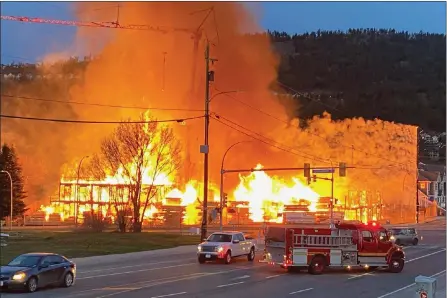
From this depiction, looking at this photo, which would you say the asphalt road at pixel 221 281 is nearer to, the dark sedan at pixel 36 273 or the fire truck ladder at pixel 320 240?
the dark sedan at pixel 36 273

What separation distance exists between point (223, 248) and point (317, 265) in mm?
5421

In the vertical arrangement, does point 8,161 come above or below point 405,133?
below

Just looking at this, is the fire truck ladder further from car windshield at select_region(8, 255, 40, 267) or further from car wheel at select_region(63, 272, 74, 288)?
car windshield at select_region(8, 255, 40, 267)

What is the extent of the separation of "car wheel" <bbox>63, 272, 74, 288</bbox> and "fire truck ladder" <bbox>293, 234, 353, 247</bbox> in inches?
373

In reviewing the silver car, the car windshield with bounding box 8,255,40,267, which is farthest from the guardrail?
Result: the silver car

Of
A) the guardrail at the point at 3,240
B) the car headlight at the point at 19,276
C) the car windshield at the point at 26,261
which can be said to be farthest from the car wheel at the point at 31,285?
the guardrail at the point at 3,240

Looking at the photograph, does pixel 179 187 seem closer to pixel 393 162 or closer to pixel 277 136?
pixel 277 136

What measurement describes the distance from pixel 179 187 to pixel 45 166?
22.8 m

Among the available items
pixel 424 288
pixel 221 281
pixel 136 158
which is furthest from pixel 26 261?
pixel 136 158

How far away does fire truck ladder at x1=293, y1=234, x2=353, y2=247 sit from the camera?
88.3 ft

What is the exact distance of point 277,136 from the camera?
4038 inches

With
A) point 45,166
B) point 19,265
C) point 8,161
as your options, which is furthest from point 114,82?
→ point 19,265

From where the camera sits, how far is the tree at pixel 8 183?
197ft

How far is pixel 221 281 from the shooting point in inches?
912
